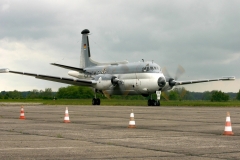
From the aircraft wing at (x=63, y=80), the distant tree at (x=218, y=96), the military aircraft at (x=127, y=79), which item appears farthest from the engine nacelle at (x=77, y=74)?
the distant tree at (x=218, y=96)

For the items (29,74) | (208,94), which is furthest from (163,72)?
(208,94)

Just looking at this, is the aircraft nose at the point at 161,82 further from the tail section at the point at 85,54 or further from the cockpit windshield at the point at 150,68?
the tail section at the point at 85,54

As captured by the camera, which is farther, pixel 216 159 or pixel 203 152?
pixel 203 152

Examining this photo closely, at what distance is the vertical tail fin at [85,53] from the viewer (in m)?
69.5

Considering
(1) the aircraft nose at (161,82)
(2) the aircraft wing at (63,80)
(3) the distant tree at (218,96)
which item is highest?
(2) the aircraft wing at (63,80)

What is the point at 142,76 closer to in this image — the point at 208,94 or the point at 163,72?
the point at 163,72

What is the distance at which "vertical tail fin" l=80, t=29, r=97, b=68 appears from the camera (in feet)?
228

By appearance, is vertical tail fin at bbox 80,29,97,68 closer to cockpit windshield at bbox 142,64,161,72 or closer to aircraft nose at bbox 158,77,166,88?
cockpit windshield at bbox 142,64,161,72

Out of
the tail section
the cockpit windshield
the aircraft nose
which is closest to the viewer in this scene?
the aircraft nose

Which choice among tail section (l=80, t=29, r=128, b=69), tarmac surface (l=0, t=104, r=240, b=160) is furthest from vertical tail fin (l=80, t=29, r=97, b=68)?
tarmac surface (l=0, t=104, r=240, b=160)

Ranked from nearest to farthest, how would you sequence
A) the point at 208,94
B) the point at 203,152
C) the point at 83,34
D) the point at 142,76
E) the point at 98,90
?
the point at 203,152 → the point at 142,76 → the point at 98,90 → the point at 83,34 → the point at 208,94

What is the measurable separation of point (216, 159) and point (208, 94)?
104195mm

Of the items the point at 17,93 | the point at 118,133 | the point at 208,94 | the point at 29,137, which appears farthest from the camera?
the point at 17,93

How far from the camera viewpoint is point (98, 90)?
189 ft
